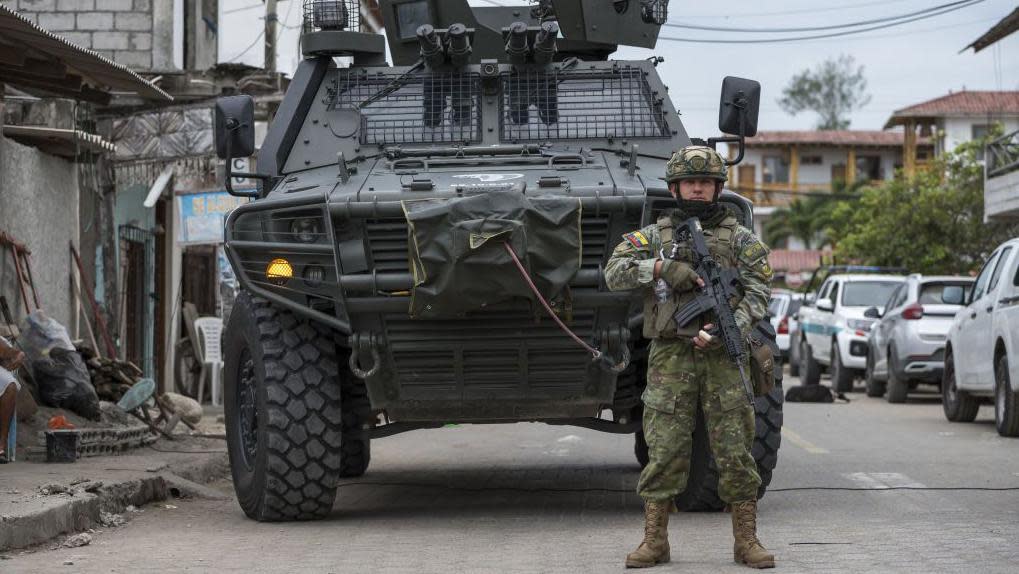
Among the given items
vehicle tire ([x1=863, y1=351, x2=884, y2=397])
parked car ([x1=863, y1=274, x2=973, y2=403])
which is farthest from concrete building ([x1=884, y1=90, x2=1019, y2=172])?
parked car ([x1=863, y1=274, x2=973, y2=403])

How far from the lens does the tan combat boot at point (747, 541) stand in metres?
6.89

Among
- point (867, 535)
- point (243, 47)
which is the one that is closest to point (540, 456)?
point (867, 535)

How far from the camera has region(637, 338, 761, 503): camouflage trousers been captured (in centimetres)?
704

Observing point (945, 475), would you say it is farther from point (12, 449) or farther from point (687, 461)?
point (12, 449)

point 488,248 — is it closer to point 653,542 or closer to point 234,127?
point 653,542

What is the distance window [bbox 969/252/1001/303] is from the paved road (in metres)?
2.57

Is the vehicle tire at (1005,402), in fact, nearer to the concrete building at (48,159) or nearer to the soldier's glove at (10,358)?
the concrete building at (48,159)

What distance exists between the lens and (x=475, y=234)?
7895 millimetres

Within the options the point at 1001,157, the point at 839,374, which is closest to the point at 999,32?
the point at 1001,157

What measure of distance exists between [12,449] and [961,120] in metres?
71.9

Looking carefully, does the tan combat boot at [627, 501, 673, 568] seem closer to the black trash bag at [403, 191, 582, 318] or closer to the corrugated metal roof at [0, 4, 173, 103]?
the black trash bag at [403, 191, 582, 318]

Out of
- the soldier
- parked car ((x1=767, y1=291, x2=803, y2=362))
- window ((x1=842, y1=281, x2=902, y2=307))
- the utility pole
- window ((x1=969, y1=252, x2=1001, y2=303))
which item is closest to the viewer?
the soldier

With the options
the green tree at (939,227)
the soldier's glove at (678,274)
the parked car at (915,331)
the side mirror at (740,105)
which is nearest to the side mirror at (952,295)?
the parked car at (915,331)

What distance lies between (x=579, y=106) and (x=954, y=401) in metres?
9.15
